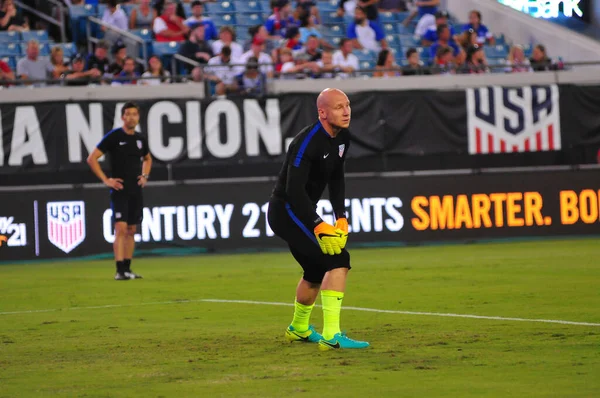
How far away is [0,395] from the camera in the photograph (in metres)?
7.22

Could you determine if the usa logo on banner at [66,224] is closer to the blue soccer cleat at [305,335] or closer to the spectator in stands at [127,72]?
the spectator in stands at [127,72]

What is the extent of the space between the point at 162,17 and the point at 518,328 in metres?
→ 15.7

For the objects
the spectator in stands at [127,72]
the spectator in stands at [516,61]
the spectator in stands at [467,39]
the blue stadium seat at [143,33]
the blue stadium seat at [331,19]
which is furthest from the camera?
the blue stadium seat at [331,19]

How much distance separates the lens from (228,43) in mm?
23219

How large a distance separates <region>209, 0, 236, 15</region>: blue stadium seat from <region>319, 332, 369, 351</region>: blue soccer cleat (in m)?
18.1

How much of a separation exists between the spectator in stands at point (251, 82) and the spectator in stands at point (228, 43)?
1.06 meters

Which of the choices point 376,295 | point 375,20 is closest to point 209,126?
point 375,20

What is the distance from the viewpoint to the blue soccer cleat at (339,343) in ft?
29.1

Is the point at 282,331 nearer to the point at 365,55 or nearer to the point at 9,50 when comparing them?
the point at 9,50

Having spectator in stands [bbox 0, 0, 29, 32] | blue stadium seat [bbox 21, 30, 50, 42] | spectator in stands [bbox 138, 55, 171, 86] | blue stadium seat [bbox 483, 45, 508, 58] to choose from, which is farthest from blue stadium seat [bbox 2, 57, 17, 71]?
blue stadium seat [bbox 483, 45, 508, 58]

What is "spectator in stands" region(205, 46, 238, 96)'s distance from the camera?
872 inches

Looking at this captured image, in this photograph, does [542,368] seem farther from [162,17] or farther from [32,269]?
[162,17]

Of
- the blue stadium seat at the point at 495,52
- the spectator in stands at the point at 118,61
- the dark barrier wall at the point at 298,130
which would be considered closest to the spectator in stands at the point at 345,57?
the dark barrier wall at the point at 298,130

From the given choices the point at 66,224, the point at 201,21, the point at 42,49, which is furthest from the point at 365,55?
the point at 66,224
